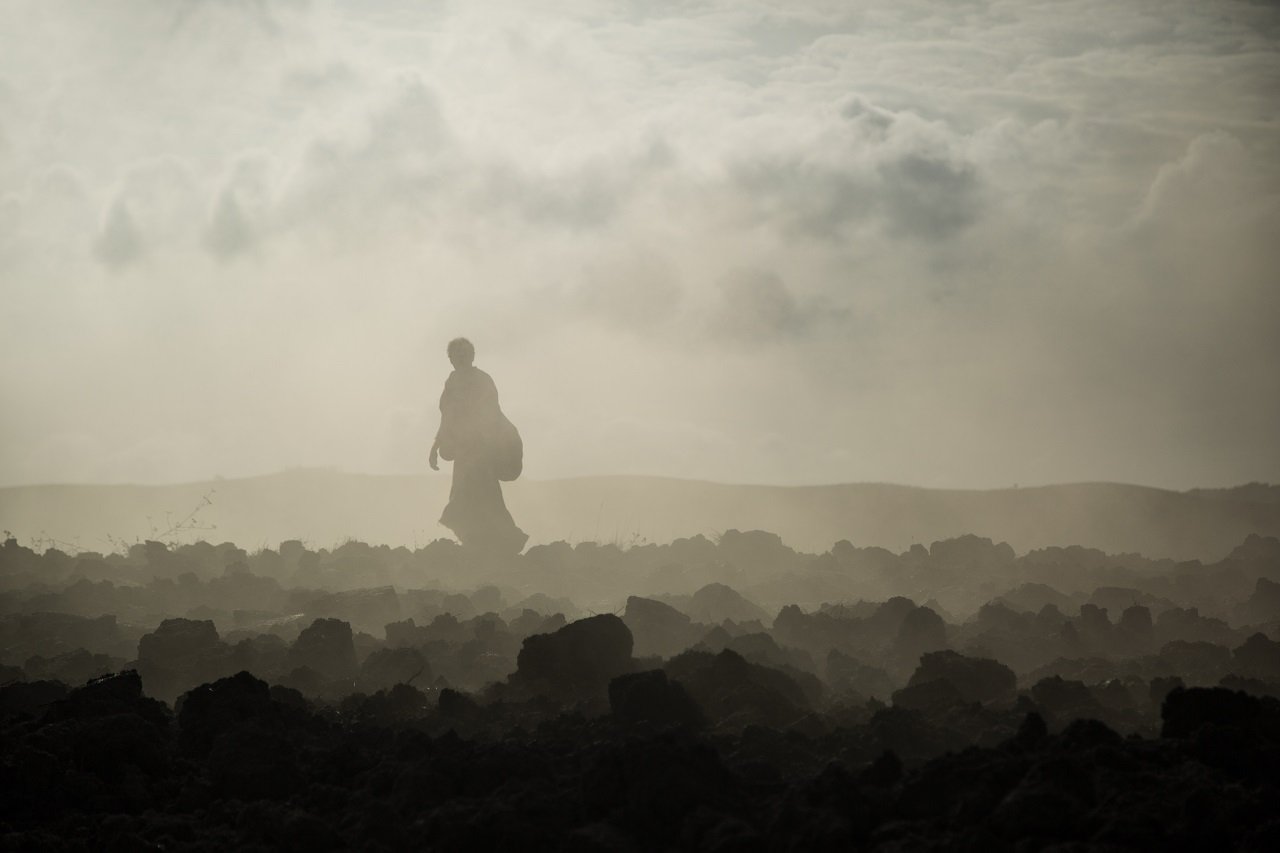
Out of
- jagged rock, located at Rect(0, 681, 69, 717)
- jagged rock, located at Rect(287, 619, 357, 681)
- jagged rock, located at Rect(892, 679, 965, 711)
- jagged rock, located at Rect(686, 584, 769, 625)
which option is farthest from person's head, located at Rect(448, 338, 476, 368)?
jagged rock, located at Rect(892, 679, 965, 711)

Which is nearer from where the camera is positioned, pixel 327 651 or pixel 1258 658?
pixel 1258 658

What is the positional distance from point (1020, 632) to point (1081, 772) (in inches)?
243

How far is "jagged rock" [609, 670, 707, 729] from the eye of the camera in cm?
680

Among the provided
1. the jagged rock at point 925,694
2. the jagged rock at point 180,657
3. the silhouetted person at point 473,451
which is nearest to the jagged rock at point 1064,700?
the jagged rock at point 925,694

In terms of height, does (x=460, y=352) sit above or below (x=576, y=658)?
above

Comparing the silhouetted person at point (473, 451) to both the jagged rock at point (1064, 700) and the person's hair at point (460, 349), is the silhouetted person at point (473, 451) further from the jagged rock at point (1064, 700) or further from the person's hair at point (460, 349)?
the jagged rock at point (1064, 700)

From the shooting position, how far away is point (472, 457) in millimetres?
19328

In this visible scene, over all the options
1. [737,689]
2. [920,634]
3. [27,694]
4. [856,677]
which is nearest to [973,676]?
[856,677]

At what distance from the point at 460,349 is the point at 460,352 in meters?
0.05

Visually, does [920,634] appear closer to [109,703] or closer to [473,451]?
[109,703]

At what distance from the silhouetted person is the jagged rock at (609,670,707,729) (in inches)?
479

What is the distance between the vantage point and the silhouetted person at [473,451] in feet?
62.9

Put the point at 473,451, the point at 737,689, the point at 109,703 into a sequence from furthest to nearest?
the point at 473,451
the point at 737,689
the point at 109,703

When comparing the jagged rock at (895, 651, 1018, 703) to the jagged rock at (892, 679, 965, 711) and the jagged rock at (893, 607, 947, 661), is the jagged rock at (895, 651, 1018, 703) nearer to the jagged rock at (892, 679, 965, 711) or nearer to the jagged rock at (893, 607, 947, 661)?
the jagged rock at (892, 679, 965, 711)
